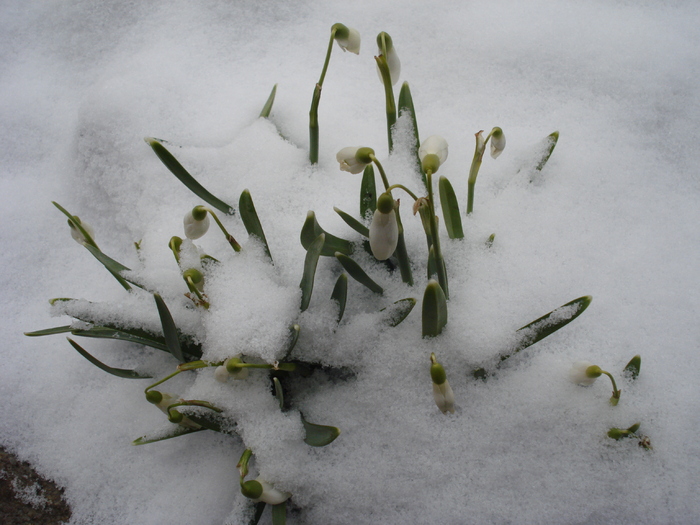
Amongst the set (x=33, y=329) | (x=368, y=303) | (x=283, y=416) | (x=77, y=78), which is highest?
(x=77, y=78)

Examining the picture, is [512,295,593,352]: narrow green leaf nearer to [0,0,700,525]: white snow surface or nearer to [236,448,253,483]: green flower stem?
[0,0,700,525]: white snow surface

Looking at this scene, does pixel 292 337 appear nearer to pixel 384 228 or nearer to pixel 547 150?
pixel 384 228

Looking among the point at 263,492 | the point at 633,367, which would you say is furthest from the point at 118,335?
the point at 633,367

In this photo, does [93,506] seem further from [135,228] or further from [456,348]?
[456,348]

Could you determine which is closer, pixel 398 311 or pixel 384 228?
pixel 384 228

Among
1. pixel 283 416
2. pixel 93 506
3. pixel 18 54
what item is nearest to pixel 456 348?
pixel 283 416

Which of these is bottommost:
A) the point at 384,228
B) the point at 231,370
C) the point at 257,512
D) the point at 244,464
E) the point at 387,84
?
the point at 257,512
